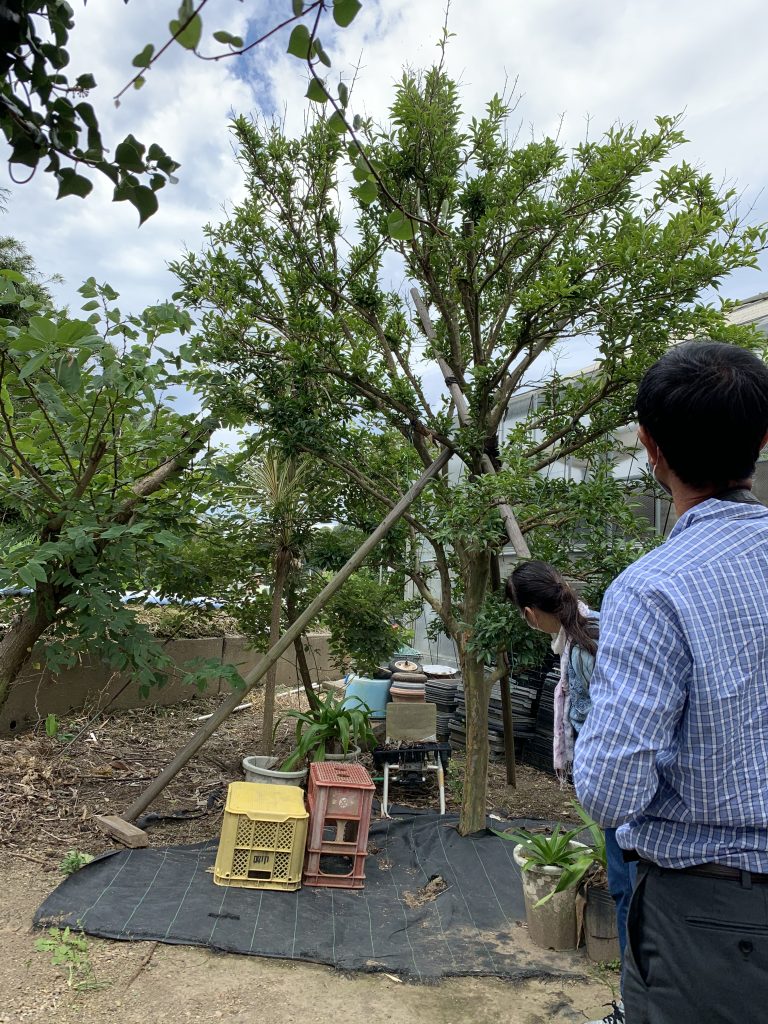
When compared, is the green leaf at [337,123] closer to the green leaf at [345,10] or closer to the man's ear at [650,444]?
the green leaf at [345,10]

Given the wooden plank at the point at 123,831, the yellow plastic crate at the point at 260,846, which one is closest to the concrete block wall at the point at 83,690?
the wooden plank at the point at 123,831

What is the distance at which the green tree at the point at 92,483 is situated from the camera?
314cm

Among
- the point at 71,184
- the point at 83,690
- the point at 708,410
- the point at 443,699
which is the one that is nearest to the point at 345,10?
the point at 71,184

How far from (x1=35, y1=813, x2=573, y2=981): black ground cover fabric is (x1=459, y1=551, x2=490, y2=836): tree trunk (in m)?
0.31

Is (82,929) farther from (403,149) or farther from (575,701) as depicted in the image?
(403,149)

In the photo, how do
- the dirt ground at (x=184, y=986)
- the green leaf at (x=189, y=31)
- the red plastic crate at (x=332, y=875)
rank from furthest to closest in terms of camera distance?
1. the red plastic crate at (x=332, y=875)
2. the dirt ground at (x=184, y=986)
3. the green leaf at (x=189, y=31)

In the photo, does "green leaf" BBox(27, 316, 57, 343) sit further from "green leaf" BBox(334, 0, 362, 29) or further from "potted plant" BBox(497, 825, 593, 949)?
"potted plant" BBox(497, 825, 593, 949)

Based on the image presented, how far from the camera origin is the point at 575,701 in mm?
2814

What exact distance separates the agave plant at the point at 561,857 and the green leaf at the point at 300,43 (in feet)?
10.6

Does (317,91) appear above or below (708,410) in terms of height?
above

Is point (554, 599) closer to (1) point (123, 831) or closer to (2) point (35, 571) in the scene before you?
(2) point (35, 571)

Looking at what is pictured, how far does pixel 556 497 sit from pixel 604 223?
1530 mm

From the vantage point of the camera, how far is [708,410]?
960mm

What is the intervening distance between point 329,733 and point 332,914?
5.30 feet
